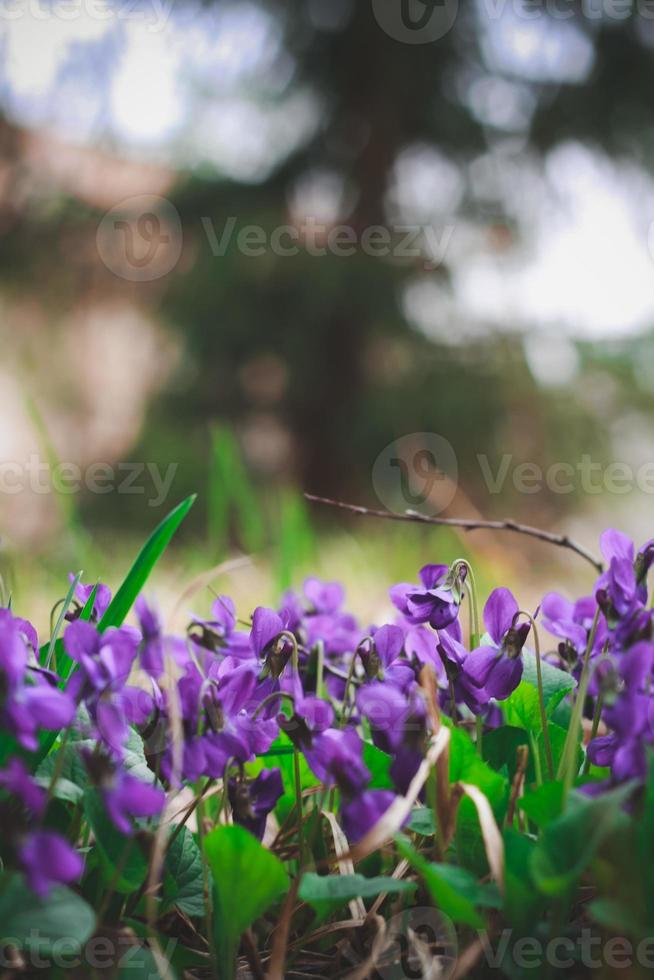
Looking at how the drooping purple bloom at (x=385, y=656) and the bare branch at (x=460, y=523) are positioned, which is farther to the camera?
the bare branch at (x=460, y=523)

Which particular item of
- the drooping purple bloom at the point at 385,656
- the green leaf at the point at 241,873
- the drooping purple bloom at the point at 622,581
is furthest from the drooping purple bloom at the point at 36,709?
the drooping purple bloom at the point at 622,581

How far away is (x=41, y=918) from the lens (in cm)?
44

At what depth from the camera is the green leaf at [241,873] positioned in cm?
50

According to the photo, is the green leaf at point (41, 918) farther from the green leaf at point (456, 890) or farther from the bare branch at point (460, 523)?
the bare branch at point (460, 523)

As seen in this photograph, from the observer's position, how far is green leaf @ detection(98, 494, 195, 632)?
0.67m

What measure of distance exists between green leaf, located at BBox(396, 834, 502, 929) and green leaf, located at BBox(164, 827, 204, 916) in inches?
7.2

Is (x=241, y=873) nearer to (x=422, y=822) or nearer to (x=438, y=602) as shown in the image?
(x=422, y=822)

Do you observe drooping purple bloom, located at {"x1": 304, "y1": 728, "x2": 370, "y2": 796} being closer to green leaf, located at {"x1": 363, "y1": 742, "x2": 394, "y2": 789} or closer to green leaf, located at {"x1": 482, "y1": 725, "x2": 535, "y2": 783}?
green leaf, located at {"x1": 363, "y1": 742, "x2": 394, "y2": 789}

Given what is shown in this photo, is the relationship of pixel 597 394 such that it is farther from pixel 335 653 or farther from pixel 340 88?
pixel 335 653

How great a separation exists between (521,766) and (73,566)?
65.8 inches

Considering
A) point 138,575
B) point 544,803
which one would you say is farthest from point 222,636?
point 544,803

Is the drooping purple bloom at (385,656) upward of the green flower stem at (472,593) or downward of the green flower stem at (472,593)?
downward

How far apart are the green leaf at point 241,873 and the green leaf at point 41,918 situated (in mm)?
94

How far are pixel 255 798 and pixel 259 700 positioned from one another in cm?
7
